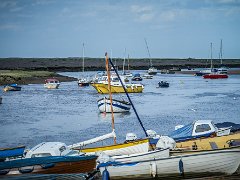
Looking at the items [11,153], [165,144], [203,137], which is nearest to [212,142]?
[203,137]

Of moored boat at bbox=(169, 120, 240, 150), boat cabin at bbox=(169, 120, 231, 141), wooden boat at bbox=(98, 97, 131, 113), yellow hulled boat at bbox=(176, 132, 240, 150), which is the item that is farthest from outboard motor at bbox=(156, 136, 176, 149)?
wooden boat at bbox=(98, 97, 131, 113)

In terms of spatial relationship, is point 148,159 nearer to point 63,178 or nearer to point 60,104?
point 63,178

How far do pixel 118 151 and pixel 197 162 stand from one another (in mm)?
4502

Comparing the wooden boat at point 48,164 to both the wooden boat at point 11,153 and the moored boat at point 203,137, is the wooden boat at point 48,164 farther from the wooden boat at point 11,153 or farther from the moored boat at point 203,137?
the moored boat at point 203,137

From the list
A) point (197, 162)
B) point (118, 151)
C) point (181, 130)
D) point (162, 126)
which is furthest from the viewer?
point (162, 126)

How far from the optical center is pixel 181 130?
2291 centimetres

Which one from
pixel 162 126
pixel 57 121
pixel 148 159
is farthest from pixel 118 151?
pixel 57 121

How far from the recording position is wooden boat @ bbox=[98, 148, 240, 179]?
1589 cm

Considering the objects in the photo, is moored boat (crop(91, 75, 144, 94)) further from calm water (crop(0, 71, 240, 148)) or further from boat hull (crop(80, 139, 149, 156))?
boat hull (crop(80, 139, 149, 156))

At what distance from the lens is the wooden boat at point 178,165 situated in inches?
626

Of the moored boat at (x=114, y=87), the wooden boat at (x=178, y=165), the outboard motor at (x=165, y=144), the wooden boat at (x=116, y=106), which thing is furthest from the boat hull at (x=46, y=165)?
the moored boat at (x=114, y=87)

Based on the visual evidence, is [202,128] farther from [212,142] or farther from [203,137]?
[212,142]

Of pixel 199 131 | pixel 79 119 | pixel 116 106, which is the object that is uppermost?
pixel 199 131

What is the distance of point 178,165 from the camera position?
1595 cm
